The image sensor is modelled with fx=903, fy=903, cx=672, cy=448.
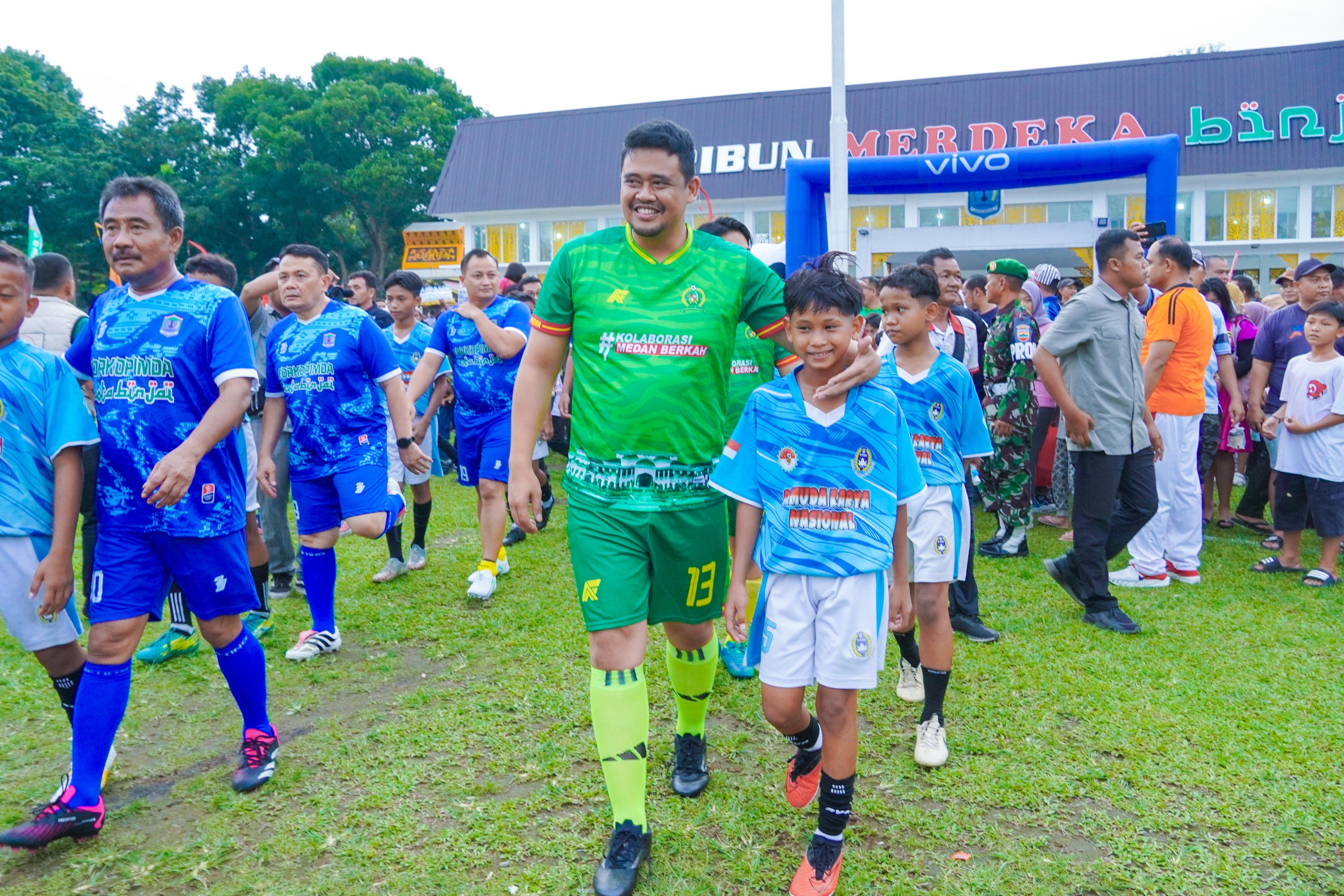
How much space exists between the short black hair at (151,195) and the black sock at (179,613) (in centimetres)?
239

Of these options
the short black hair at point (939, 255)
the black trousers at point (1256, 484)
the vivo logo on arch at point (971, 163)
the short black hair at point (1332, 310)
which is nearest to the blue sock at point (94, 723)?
the short black hair at point (939, 255)

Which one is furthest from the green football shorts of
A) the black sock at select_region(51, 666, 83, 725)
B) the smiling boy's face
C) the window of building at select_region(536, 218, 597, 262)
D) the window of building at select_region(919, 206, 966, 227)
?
the window of building at select_region(536, 218, 597, 262)

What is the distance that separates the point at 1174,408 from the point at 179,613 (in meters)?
6.58

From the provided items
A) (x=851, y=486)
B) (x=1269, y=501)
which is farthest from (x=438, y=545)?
(x=1269, y=501)

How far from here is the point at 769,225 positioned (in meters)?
31.7

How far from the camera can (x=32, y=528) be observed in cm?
334

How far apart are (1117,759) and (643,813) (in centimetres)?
211

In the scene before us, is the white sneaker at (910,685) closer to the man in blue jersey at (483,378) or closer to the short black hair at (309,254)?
the man in blue jersey at (483,378)

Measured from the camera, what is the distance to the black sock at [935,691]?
380 cm

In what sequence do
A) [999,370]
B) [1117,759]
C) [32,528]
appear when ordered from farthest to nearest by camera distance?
[999,370]
[1117,759]
[32,528]

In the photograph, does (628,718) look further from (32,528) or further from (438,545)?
(438,545)

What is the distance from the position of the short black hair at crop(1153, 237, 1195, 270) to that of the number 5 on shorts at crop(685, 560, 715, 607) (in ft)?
15.7

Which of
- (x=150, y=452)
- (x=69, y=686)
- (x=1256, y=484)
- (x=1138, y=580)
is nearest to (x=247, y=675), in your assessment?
(x=69, y=686)

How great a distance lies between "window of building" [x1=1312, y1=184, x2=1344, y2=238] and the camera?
87.3 feet
